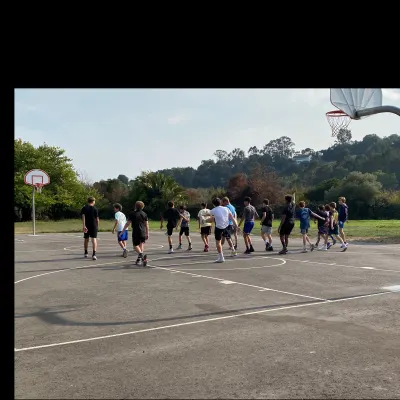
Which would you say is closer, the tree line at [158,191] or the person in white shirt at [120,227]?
the person in white shirt at [120,227]

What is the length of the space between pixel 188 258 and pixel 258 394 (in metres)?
10.6

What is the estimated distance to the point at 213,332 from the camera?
612 cm

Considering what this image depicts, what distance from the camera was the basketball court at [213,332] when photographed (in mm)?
4414

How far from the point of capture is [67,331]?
620cm

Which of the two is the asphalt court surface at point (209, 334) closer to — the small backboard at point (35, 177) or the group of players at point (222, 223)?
the group of players at point (222, 223)

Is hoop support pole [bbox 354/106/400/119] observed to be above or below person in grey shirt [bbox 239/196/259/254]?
above

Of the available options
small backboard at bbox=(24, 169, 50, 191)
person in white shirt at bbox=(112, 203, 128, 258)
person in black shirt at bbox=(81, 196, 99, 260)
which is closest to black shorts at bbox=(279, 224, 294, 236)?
person in white shirt at bbox=(112, 203, 128, 258)

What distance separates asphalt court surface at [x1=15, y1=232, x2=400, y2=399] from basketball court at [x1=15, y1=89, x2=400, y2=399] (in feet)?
Answer: 0.06

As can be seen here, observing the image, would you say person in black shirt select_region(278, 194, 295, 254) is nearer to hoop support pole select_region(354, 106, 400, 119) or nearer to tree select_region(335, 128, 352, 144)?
tree select_region(335, 128, 352, 144)

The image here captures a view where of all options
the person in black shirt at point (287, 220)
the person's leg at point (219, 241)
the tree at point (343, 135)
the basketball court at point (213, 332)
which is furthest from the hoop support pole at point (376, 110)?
the person in black shirt at point (287, 220)

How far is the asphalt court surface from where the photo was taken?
4.40 m

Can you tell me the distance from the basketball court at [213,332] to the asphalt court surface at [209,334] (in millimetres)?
18
